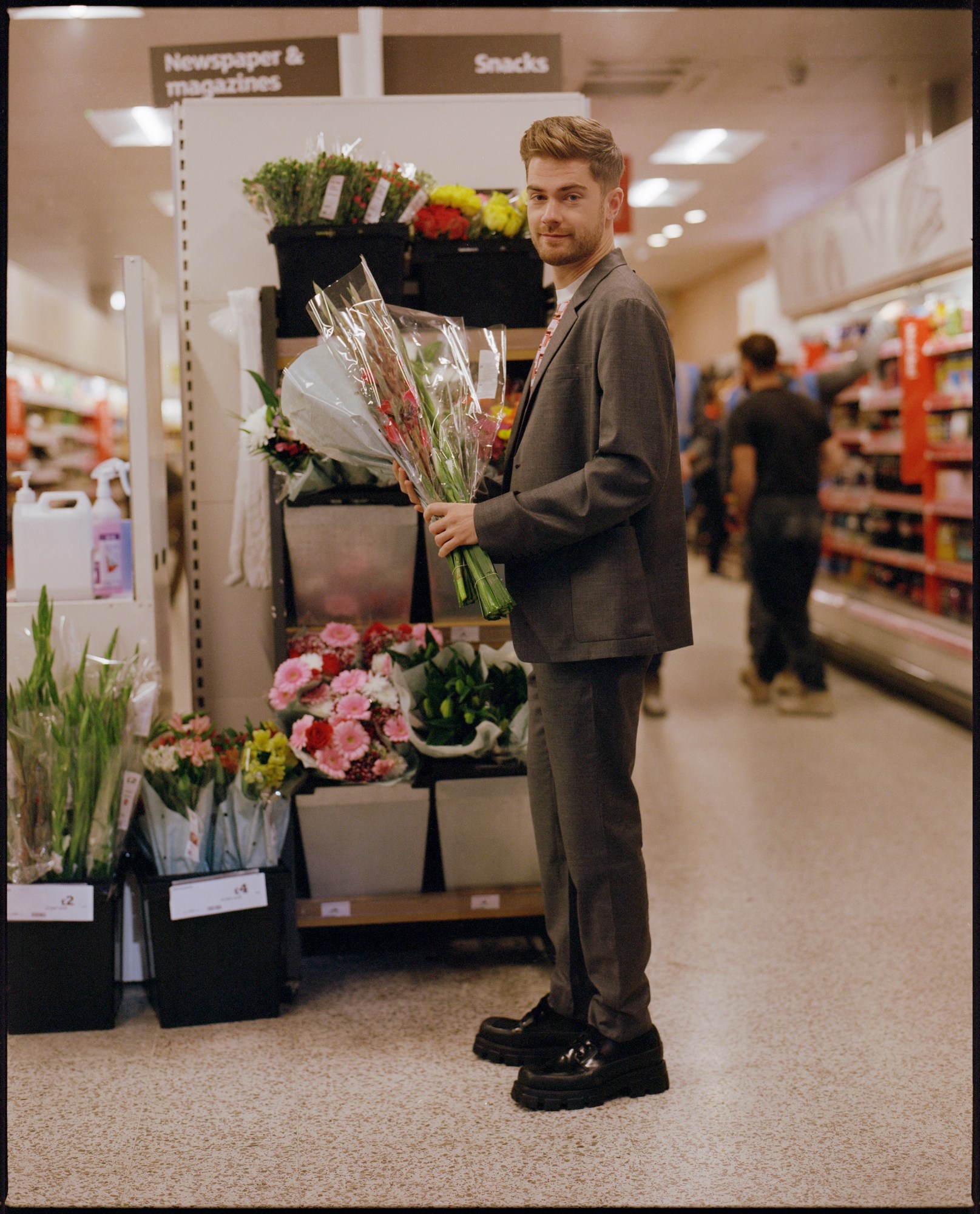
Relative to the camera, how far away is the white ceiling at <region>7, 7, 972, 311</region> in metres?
2.96

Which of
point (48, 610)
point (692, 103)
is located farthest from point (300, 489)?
point (692, 103)

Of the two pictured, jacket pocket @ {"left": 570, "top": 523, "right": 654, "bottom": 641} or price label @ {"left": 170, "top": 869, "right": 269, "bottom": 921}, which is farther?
price label @ {"left": 170, "top": 869, "right": 269, "bottom": 921}

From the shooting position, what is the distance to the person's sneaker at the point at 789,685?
565 centimetres

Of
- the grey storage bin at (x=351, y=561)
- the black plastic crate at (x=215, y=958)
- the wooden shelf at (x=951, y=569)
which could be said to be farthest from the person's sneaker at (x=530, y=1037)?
the wooden shelf at (x=951, y=569)

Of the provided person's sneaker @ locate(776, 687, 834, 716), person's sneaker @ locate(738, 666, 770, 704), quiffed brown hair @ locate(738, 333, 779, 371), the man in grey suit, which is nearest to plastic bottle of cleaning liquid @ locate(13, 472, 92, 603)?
the man in grey suit

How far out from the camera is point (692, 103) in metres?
6.70

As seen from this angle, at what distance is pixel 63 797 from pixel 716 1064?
4.91ft

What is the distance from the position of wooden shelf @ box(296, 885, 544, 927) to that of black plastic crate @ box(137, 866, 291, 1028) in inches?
6.8

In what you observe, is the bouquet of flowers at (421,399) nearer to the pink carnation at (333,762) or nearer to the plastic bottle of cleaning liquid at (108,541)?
the pink carnation at (333,762)

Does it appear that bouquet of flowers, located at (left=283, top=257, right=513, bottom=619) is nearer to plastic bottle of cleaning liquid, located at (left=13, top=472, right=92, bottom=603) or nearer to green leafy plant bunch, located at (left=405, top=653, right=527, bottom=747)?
green leafy plant bunch, located at (left=405, top=653, right=527, bottom=747)

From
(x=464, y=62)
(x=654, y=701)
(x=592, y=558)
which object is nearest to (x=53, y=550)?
(x=592, y=558)

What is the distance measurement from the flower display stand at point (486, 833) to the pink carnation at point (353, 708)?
0.88 feet

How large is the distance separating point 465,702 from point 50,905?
1.01m

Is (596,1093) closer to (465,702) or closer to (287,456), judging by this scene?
(465,702)
